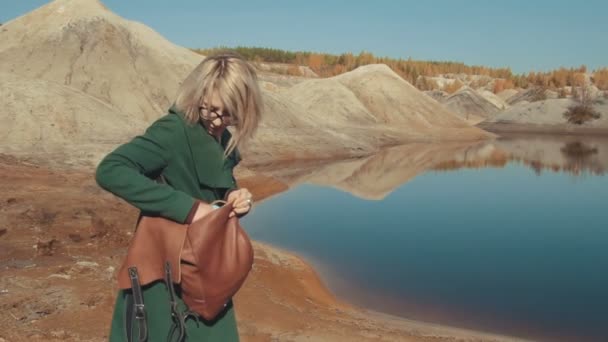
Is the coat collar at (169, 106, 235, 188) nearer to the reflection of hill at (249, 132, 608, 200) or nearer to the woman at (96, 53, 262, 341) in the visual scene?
the woman at (96, 53, 262, 341)

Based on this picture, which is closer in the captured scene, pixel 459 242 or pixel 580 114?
pixel 459 242

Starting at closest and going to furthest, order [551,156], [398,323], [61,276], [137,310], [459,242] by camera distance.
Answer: [137,310]
[61,276]
[398,323]
[459,242]
[551,156]

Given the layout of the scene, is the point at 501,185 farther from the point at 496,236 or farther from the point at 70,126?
the point at 70,126

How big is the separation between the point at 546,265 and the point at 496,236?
9.46 feet

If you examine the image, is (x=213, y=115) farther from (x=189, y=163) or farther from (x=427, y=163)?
(x=427, y=163)

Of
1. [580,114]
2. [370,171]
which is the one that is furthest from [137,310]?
[580,114]

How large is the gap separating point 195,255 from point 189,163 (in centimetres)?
39

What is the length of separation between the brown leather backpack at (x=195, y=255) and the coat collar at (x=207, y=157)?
0.79 ft

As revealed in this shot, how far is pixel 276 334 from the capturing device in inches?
272

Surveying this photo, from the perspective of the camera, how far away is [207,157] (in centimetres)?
224

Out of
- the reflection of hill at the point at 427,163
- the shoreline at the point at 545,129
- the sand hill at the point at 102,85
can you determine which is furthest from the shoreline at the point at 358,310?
the shoreline at the point at 545,129

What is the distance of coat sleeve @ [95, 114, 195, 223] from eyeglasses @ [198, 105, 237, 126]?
211mm

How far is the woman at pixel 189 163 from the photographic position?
6.54 feet

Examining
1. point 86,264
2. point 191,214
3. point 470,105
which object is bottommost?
point 86,264
